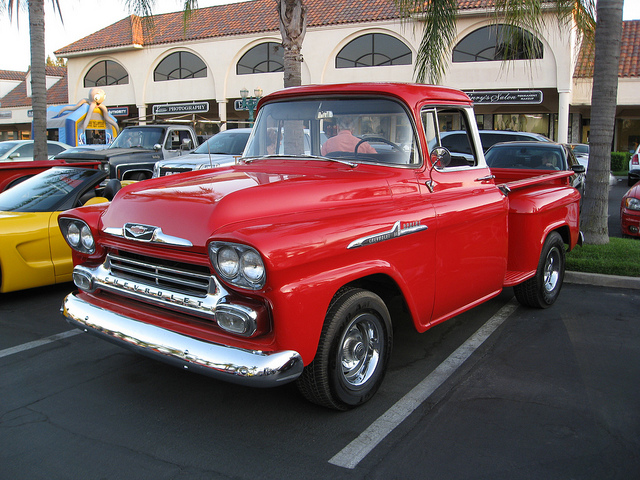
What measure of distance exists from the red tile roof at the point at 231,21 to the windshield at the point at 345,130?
829 inches

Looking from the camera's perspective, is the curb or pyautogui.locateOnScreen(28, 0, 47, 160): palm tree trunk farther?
pyautogui.locateOnScreen(28, 0, 47, 160): palm tree trunk

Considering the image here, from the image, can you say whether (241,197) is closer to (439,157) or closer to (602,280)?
(439,157)

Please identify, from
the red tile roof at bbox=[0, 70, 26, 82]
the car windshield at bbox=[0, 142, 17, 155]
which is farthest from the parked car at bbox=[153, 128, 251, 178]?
the red tile roof at bbox=[0, 70, 26, 82]

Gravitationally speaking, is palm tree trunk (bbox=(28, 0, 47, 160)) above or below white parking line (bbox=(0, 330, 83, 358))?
above

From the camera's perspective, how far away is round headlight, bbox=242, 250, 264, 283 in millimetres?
2902

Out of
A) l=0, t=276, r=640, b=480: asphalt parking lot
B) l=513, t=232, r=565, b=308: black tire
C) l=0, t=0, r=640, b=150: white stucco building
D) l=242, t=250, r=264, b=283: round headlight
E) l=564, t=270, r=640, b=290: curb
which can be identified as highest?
l=0, t=0, r=640, b=150: white stucco building

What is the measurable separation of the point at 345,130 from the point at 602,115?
5.12 metres

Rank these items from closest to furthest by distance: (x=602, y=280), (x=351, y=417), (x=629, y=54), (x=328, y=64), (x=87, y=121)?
1. (x=351, y=417)
2. (x=602, y=280)
3. (x=87, y=121)
4. (x=328, y=64)
5. (x=629, y=54)

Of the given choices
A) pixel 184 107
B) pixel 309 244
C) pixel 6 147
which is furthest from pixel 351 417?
pixel 184 107

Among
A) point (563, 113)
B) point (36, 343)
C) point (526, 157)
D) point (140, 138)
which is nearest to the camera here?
point (36, 343)

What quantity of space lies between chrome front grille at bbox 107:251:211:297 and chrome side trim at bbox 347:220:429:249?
0.84 meters

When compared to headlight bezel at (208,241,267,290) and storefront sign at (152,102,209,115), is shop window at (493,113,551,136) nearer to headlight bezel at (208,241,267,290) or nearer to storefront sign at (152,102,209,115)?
storefront sign at (152,102,209,115)

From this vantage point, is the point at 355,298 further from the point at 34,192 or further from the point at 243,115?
the point at 243,115

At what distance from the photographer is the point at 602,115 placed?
7.85 metres
